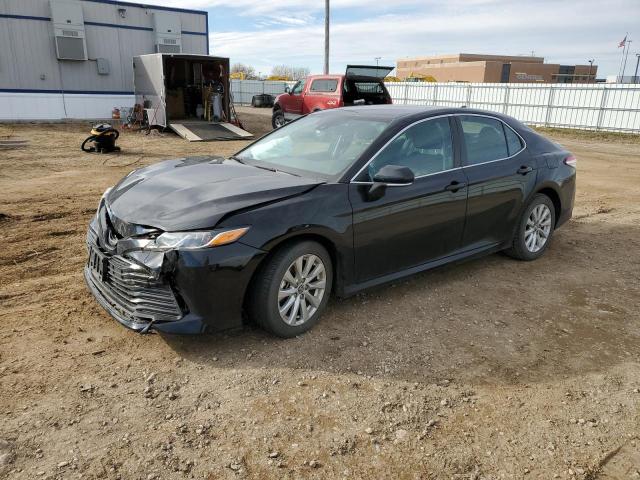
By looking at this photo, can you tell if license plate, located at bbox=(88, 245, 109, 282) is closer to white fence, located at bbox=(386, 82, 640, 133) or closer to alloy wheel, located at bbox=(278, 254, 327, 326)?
alloy wheel, located at bbox=(278, 254, 327, 326)

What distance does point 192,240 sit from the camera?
125 inches

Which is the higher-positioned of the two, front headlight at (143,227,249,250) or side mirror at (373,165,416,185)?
side mirror at (373,165,416,185)

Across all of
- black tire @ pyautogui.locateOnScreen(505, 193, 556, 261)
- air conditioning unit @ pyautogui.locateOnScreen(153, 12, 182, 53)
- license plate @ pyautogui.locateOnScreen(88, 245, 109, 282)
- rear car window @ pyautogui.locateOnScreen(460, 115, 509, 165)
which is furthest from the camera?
air conditioning unit @ pyautogui.locateOnScreen(153, 12, 182, 53)

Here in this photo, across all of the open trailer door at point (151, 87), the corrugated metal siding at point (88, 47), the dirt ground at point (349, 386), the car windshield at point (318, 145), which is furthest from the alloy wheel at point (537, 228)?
the corrugated metal siding at point (88, 47)

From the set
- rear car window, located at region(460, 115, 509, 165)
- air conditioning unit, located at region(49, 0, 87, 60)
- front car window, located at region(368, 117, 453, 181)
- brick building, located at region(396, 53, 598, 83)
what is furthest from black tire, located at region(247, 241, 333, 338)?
brick building, located at region(396, 53, 598, 83)

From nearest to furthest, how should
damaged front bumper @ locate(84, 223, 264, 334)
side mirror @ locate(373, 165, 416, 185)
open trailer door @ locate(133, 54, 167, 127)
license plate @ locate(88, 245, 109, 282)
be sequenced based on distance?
damaged front bumper @ locate(84, 223, 264, 334), license plate @ locate(88, 245, 109, 282), side mirror @ locate(373, 165, 416, 185), open trailer door @ locate(133, 54, 167, 127)

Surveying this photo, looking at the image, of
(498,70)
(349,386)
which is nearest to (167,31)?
(349,386)

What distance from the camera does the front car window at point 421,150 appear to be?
4.09 meters

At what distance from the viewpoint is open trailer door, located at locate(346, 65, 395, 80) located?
15422 mm

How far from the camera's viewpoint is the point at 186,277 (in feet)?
10.4

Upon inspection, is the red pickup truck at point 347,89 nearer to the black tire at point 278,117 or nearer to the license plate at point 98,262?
the black tire at point 278,117

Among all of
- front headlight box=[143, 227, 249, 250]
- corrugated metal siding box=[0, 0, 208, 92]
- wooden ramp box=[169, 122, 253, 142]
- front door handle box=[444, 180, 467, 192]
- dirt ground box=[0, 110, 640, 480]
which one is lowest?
dirt ground box=[0, 110, 640, 480]

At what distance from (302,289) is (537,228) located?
3167 mm

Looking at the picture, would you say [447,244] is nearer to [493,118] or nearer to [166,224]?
[493,118]
